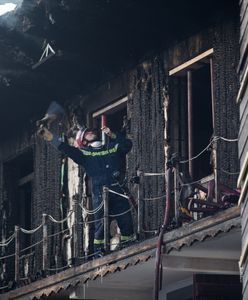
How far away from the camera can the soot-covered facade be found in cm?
1725

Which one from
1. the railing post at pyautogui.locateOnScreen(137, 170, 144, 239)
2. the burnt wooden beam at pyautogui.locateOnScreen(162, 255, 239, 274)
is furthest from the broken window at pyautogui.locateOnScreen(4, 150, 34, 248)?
the burnt wooden beam at pyautogui.locateOnScreen(162, 255, 239, 274)

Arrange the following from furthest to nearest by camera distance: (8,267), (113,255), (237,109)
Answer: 1. (8,267)
2. (113,255)
3. (237,109)

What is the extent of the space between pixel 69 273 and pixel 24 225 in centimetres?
607

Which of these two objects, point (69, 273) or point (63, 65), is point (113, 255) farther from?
point (63, 65)

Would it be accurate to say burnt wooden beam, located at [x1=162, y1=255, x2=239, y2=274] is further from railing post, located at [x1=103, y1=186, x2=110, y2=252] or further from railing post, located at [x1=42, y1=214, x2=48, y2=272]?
railing post, located at [x1=42, y1=214, x2=48, y2=272]

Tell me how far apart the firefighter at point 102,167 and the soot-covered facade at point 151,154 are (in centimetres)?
30

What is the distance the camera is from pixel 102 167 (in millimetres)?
19438

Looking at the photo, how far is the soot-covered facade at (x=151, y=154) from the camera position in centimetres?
1725

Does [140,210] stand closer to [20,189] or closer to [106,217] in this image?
[106,217]

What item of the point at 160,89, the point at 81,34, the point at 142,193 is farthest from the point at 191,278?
the point at 81,34

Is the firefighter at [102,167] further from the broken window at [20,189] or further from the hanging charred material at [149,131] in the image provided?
the broken window at [20,189]

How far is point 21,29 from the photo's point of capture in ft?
68.1

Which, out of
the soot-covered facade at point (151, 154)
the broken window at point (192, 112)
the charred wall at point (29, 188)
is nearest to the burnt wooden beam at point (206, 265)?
the soot-covered facade at point (151, 154)

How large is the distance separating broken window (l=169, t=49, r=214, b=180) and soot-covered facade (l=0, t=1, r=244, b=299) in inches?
0.6
